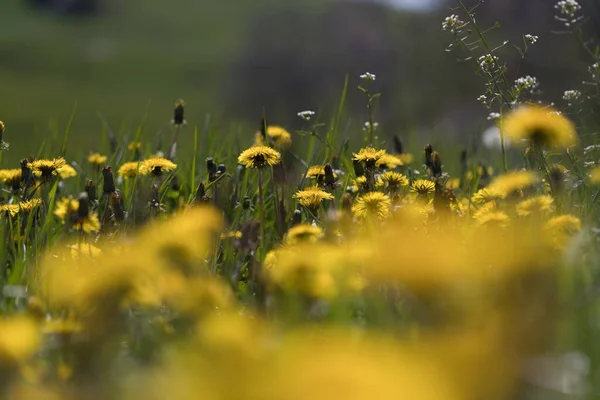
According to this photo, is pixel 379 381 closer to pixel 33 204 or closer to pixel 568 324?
pixel 568 324

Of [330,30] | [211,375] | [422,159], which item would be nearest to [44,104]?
[330,30]

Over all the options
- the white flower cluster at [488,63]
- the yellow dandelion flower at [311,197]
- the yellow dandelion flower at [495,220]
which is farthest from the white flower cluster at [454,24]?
the yellow dandelion flower at [495,220]

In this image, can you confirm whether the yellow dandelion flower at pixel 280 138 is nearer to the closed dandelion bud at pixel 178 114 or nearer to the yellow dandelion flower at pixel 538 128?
the closed dandelion bud at pixel 178 114

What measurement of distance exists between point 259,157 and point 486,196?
0.55 metres

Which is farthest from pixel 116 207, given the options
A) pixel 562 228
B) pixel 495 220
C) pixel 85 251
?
pixel 562 228

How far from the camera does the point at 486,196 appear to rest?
5.76 ft

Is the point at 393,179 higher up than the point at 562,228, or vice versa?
the point at 393,179

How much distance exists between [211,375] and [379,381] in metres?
0.17

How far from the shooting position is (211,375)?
0.70 metres

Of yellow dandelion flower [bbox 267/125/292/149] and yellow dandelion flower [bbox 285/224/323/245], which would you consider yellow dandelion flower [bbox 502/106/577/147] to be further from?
yellow dandelion flower [bbox 267/125/292/149]

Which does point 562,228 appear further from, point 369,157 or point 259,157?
point 259,157

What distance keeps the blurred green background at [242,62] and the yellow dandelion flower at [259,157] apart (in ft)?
4.05

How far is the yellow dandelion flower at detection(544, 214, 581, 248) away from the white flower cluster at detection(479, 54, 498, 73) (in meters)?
0.82

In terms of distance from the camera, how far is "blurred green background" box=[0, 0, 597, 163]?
25.3ft
